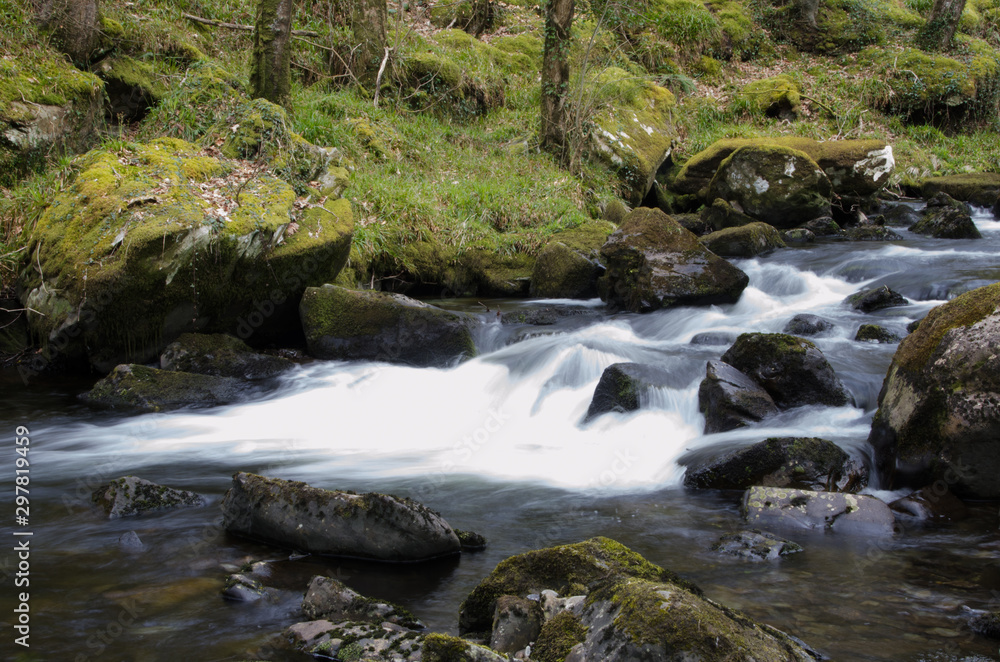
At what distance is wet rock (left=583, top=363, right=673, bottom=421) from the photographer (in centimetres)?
640

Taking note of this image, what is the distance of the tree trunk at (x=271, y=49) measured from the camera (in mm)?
10484

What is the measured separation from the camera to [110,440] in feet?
19.4

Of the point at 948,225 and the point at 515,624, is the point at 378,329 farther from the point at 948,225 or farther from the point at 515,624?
the point at 948,225

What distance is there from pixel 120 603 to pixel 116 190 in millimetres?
5484

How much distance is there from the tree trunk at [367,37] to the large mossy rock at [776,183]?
7.28 metres

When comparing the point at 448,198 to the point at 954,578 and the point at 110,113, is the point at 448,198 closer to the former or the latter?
the point at 110,113

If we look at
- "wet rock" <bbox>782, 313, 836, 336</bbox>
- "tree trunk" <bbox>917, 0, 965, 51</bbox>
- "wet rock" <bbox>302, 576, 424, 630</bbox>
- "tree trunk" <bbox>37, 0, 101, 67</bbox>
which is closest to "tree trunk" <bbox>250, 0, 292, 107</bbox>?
"tree trunk" <bbox>37, 0, 101, 67</bbox>

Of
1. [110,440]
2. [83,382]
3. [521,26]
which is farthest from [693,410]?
[521,26]

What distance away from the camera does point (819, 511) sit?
14.0 ft

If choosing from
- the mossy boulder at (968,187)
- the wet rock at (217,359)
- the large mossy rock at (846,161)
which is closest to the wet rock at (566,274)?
the wet rock at (217,359)

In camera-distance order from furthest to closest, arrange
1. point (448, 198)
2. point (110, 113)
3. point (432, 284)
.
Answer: point (448, 198) < point (432, 284) < point (110, 113)

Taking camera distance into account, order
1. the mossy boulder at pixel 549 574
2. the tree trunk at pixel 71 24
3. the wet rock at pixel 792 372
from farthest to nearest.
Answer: the tree trunk at pixel 71 24, the wet rock at pixel 792 372, the mossy boulder at pixel 549 574

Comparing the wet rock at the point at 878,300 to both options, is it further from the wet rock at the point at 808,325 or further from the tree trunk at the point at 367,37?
the tree trunk at the point at 367,37

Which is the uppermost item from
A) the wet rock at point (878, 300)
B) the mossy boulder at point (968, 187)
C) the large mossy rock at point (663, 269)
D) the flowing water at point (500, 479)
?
the mossy boulder at point (968, 187)
